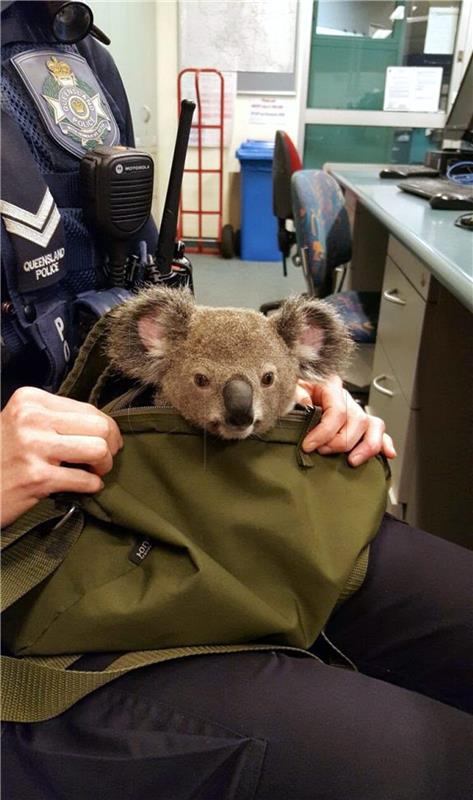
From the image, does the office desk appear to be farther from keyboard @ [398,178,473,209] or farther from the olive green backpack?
the olive green backpack

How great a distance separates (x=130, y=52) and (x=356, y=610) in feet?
10.7

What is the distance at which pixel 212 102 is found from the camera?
15.0 feet

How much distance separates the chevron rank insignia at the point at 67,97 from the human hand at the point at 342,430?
0.42 metres

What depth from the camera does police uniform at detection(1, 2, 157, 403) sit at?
27.4 inches

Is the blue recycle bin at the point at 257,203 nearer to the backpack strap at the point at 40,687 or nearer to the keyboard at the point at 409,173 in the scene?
the keyboard at the point at 409,173

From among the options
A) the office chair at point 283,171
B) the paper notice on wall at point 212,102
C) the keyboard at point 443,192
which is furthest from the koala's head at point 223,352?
the paper notice on wall at point 212,102

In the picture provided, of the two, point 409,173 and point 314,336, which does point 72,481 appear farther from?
point 409,173

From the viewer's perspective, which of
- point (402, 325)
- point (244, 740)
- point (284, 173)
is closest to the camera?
point (244, 740)

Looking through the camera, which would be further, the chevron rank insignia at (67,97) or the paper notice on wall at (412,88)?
the paper notice on wall at (412,88)

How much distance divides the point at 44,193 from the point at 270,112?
4352 millimetres

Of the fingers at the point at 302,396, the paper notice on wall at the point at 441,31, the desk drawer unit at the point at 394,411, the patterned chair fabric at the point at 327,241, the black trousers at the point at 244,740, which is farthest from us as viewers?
the paper notice on wall at the point at 441,31

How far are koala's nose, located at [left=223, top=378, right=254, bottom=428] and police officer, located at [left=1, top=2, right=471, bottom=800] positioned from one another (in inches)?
4.2

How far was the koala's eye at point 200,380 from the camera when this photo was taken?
67 centimetres

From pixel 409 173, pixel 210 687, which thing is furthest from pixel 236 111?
pixel 210 687
